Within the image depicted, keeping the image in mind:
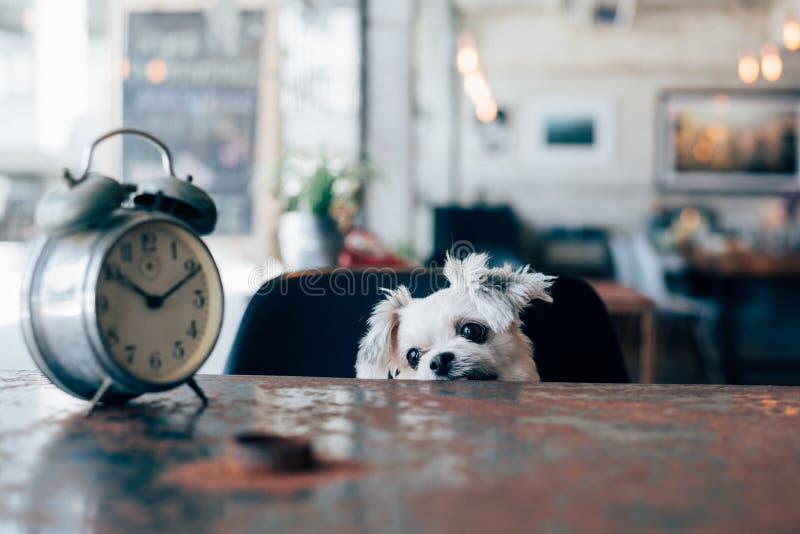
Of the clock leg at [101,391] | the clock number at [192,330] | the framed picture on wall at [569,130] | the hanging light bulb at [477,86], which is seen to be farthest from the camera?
the framed picture on wall at [569,130]

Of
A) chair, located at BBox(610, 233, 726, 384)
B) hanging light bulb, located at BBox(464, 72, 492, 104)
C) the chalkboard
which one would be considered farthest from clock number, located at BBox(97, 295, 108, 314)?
hanging light bulb, located at BBox(464, 72, 492, 104)

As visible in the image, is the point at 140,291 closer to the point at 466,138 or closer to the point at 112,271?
the point at 112,271

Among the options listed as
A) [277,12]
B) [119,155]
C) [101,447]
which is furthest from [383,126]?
[101,447]

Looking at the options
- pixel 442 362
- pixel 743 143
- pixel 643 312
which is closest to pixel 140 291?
pixel 442 362

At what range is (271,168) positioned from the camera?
10.6ft

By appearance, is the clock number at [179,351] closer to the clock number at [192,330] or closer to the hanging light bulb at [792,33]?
the clock number at [192,330]

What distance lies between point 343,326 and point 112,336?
59 centimetres

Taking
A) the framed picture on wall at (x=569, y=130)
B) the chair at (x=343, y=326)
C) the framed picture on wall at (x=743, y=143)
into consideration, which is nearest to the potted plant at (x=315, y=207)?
the chair at (x=343, y=326)

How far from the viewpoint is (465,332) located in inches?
43.3

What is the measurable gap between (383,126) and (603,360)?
10.5ft

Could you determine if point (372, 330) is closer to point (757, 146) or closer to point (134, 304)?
point (134, 304)

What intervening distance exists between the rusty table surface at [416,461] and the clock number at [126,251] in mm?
146

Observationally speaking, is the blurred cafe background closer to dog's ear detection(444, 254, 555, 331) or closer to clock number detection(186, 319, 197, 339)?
dog's ear detection(444, 254, 555, 331)

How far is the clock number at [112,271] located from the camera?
721mm
